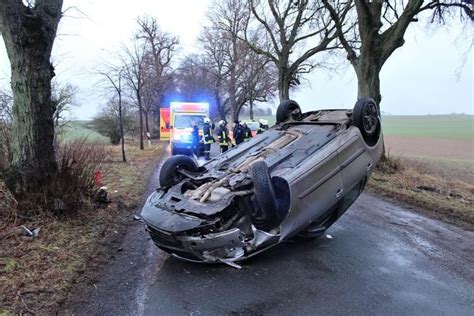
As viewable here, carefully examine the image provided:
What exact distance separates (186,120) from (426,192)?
1272 centimetres

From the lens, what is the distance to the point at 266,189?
4844 mm

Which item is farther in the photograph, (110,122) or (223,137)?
(110,122)

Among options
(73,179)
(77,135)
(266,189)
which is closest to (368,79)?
(77,135)

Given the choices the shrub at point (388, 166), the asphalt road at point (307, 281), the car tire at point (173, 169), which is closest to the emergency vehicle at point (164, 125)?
the shrub at point (388, 166)

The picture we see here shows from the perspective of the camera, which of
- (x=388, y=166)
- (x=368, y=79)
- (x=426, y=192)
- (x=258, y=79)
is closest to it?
(x=426, y=192)

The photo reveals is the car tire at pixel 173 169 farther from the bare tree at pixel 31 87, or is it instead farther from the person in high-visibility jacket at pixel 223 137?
the person in high-visibility jacket at pixel 223 137

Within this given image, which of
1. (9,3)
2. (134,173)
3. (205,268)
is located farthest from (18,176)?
(134,173)

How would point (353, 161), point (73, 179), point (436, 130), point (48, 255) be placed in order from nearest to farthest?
point (48, 255) < point (353, 161) < point (73, 179) < point (436, 130)

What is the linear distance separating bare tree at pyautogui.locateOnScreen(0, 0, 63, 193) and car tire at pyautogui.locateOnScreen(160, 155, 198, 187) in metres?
2.00

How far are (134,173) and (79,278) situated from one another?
9.12 metres

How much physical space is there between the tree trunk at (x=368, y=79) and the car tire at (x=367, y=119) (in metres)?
7.66

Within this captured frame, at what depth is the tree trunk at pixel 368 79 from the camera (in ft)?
45.0

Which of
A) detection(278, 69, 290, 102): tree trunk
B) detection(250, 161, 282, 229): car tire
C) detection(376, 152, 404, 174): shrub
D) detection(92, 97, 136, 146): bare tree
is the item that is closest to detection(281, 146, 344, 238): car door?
detection(250, 161, 282, 229): car tire

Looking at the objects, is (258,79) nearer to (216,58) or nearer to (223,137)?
(216,58)
